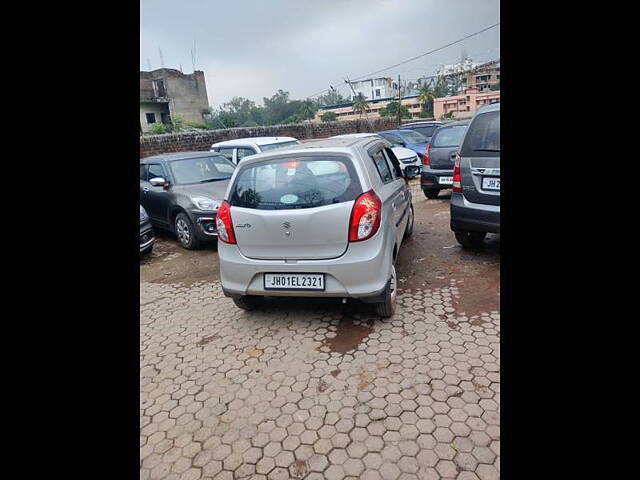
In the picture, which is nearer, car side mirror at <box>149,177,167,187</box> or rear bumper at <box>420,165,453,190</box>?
car side mirror at <box>149,177,167,187</box>

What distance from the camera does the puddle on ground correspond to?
3.30 m

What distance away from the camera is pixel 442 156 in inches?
324

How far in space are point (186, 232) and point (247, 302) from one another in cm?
307

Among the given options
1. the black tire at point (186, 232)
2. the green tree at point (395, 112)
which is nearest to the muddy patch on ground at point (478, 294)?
the black tire at point (186, 232)

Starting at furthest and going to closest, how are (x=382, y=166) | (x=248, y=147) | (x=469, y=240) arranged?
(x=248, y=147) → (x=469, y=240) → (x=382, y=166)

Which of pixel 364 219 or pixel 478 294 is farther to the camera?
pixel 478 294

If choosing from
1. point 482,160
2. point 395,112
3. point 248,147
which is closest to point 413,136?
point 248,147

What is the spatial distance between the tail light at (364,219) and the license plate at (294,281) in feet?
1.52

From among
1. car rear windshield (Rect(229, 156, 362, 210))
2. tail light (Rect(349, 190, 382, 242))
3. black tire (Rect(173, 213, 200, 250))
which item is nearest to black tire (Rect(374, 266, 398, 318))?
tail light (Rect(349, 190, 382, 242))

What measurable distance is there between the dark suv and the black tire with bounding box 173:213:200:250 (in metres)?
4.10

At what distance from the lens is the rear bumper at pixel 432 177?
8312mm

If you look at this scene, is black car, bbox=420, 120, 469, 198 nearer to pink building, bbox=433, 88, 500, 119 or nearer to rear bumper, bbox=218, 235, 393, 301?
rear bumper, bbox=218, 235, 393, 301

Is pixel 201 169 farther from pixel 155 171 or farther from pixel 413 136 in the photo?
pixel 413 136
